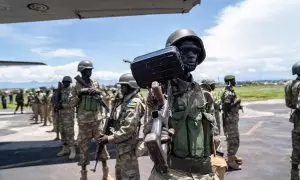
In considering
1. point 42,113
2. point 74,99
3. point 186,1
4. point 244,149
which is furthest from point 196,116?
point 42,113

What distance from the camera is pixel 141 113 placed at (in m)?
5.43

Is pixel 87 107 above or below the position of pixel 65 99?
below

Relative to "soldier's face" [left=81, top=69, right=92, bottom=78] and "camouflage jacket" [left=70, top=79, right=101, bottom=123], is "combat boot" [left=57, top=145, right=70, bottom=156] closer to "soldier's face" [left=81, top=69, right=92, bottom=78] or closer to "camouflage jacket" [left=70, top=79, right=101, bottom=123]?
"camouflage jacket" [left=70, top=79, right=101, bottom=123]

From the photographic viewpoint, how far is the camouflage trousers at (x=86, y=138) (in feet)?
23.1

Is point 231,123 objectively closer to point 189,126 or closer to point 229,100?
point 229,100

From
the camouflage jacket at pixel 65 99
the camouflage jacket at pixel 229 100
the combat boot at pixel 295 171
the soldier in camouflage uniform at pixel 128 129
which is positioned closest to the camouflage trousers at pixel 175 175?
the soldier in camouflage uniform at pixel 128 129

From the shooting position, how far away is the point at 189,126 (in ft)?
9.71

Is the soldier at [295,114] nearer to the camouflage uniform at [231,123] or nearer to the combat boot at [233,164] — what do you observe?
the camouflage uniform at [231,123]

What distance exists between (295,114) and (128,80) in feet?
9.39

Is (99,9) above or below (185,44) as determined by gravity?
above

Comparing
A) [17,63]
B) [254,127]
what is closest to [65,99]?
[254,127]

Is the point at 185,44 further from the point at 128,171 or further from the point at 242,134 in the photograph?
the point at 242,134

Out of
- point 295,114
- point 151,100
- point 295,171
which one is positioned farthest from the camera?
point 295,171

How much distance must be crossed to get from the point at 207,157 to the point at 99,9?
733cm
